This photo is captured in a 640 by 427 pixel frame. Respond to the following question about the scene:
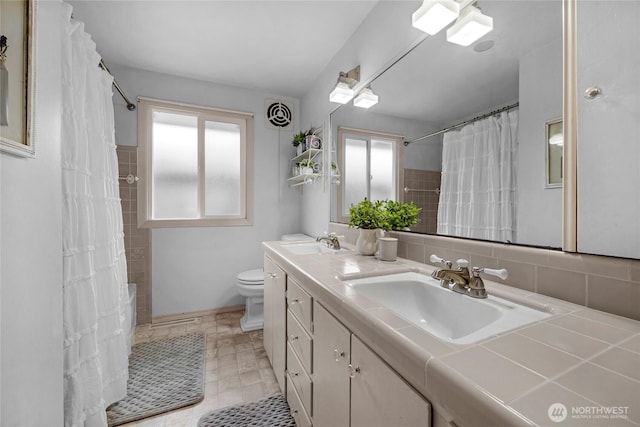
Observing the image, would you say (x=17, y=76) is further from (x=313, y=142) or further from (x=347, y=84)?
(x=313, y=142)

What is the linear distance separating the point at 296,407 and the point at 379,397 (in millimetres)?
864

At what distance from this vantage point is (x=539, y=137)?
828 mm

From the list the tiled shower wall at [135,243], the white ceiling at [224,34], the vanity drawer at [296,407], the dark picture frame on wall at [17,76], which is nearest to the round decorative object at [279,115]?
the white ceiling at [224,34]

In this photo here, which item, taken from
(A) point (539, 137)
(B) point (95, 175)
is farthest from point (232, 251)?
(A) point (539, 137)

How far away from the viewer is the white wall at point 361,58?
1.44 metres

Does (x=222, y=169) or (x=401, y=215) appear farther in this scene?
(x=222, y=169)

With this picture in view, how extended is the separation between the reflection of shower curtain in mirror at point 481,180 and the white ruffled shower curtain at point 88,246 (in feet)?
5.76

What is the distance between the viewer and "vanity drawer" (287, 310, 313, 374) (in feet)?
3.53

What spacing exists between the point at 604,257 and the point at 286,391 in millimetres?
1524

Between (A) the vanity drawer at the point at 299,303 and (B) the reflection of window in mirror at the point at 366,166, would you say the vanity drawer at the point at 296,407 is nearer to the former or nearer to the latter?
(A) the vanity drawer at the point at 299,303

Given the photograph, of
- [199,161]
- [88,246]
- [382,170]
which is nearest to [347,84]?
[382,170]

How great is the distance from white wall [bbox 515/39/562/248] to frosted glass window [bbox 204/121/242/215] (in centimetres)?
258

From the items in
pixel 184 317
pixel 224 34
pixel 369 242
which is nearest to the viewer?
pixel 369 242

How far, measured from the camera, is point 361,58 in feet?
5.97
